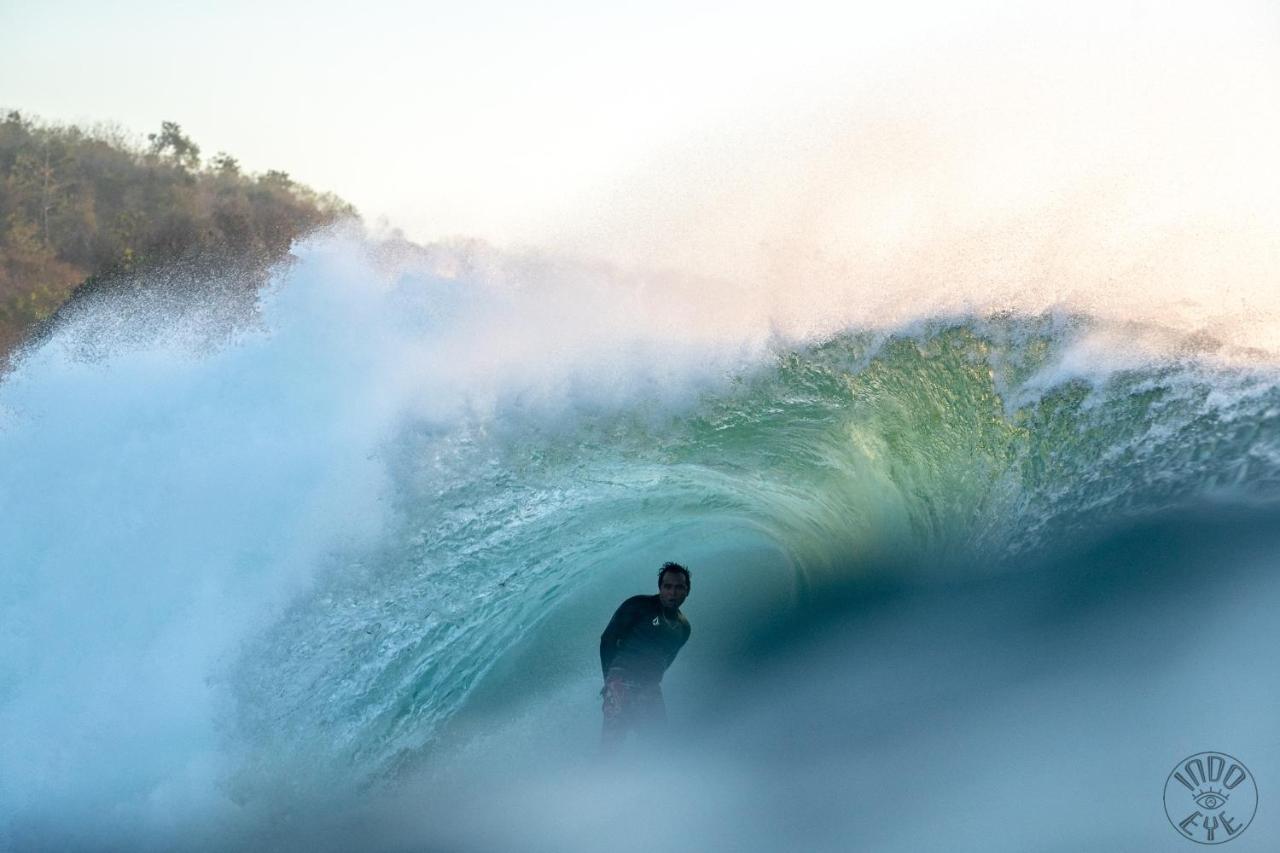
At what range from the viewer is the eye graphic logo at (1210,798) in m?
5.70

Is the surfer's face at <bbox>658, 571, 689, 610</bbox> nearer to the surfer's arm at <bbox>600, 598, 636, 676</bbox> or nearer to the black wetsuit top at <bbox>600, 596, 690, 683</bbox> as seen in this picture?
the black wetsuit top at <bbox>600, 596, 690, 683</bbox>

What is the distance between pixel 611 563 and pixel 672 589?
1.94 meters

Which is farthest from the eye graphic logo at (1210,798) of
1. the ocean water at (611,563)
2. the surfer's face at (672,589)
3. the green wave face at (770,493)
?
the surfer's face at (672,589)

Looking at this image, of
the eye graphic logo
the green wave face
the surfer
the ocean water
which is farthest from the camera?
the green wave face

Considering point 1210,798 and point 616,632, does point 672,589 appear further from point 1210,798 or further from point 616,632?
point 1210,798

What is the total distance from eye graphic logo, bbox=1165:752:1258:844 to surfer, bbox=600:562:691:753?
92.1 inches

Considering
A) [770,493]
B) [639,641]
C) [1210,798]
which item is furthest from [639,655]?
[1210,798]

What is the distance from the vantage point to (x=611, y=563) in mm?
8828

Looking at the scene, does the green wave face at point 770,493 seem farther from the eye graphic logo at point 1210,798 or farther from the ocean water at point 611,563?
the eye graphic logo at point 1210,798

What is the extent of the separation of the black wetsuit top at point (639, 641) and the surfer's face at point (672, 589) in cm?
4

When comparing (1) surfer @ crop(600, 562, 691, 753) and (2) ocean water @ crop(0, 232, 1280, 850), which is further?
(1) surfer @ crop(600, 562, 691, 753)

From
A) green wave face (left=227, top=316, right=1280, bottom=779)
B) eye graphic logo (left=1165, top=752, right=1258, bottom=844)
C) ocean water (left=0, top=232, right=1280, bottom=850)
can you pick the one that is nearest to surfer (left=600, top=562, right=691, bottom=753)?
ocean water (left=0, top=232, right=1280, bottom=850)

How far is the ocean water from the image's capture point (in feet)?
20.9

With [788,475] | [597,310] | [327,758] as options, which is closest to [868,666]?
[788,475]
